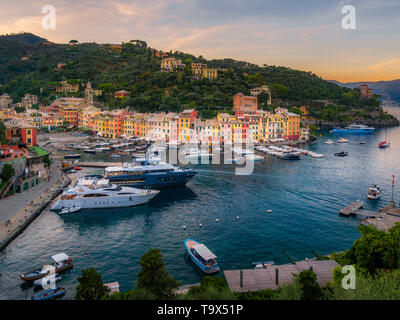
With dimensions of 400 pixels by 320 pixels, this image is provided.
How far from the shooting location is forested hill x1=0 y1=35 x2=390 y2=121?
7412cm

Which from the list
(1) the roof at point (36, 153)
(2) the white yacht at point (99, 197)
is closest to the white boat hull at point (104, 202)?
(2) the white yacht at point (99, 197)

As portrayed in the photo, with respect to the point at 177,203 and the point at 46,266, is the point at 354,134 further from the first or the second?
the point at 46,266

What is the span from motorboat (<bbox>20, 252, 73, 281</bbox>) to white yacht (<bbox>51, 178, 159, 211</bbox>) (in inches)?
300

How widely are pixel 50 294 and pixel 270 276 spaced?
871 cm

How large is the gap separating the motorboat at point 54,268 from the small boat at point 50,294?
126 centimetres

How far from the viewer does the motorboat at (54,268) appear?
13873 millimetres

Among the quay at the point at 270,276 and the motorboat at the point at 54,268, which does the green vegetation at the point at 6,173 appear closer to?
the motorboat at the point at 54,268

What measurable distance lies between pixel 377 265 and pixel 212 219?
38.4 ft

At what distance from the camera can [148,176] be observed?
27.5m

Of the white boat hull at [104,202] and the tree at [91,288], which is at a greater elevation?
the tree at [91,288]

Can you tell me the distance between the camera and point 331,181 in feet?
102

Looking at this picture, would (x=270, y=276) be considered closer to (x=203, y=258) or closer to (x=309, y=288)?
(x=309, y=288)

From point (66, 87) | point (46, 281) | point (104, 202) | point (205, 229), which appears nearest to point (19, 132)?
point (104, 202)
